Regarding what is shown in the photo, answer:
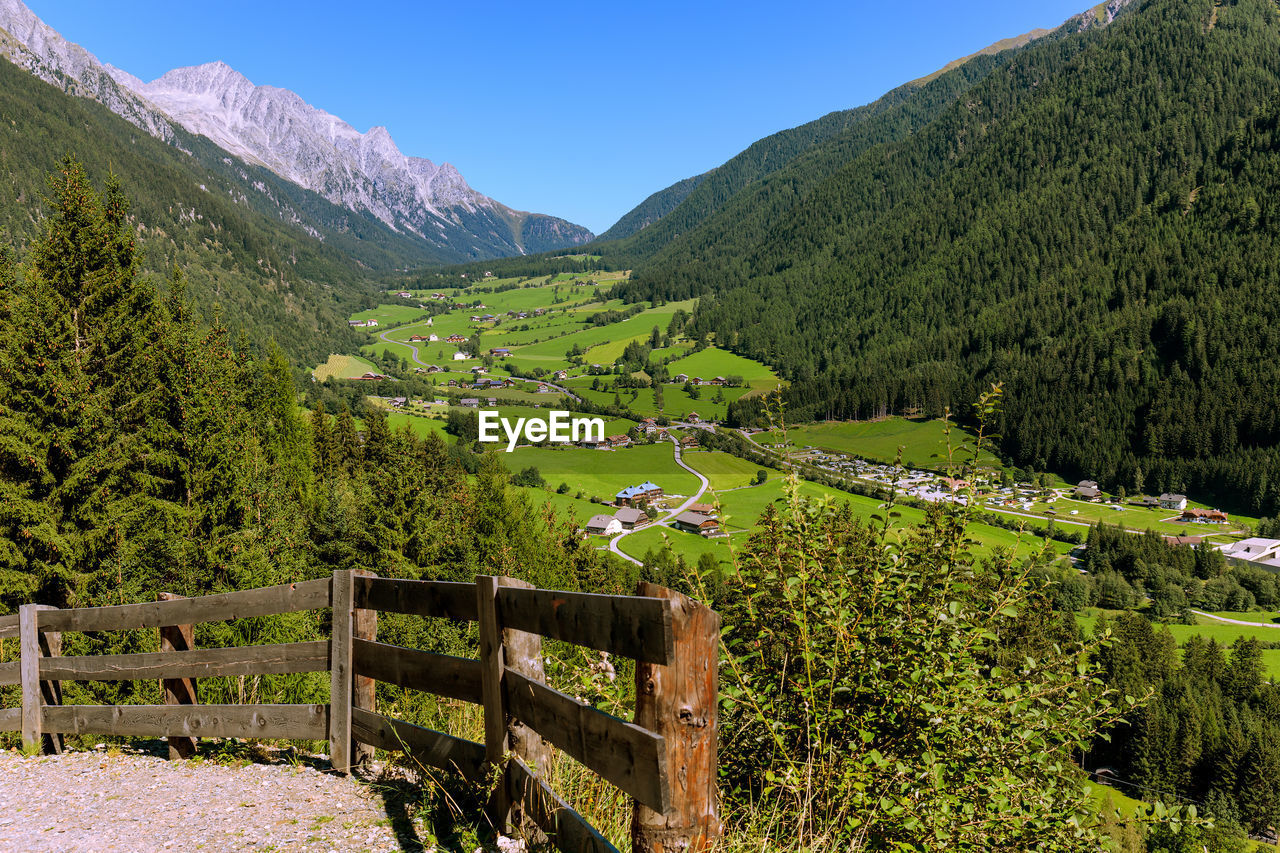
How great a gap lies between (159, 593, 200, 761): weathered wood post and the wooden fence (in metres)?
0.02

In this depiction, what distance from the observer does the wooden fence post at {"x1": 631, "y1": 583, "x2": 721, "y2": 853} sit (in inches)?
98.2

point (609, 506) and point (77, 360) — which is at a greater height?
point (77, 360)

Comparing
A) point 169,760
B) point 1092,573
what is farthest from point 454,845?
point 1092,573

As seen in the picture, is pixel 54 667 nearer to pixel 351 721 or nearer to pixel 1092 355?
pixel 351 721

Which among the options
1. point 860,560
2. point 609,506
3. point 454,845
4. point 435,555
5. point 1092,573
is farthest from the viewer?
point 609,506

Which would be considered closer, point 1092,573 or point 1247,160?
point 1092,573

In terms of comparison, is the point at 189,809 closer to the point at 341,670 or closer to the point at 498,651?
the point at 341,670

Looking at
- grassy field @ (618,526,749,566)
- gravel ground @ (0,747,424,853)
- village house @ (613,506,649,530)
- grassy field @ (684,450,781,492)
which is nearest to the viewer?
gravel ground @ (0,747,424,853)

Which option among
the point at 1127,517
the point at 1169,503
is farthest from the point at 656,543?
the point at 1169,503

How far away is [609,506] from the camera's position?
8750cm

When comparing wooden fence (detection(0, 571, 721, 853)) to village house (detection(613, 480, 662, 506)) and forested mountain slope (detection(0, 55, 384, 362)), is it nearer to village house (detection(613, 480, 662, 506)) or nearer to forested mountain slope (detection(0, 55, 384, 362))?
village house (detection(613, 480, 662, 506))

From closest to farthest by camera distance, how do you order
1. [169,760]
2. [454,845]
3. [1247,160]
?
1. [454,845]
2. [169,760]
3. [1247,160]

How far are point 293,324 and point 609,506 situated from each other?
110 meters

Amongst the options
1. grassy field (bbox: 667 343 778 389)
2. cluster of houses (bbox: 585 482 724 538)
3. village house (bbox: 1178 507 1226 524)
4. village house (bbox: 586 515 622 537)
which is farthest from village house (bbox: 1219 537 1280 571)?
grassy field (bbox: 667 343 778 389)
